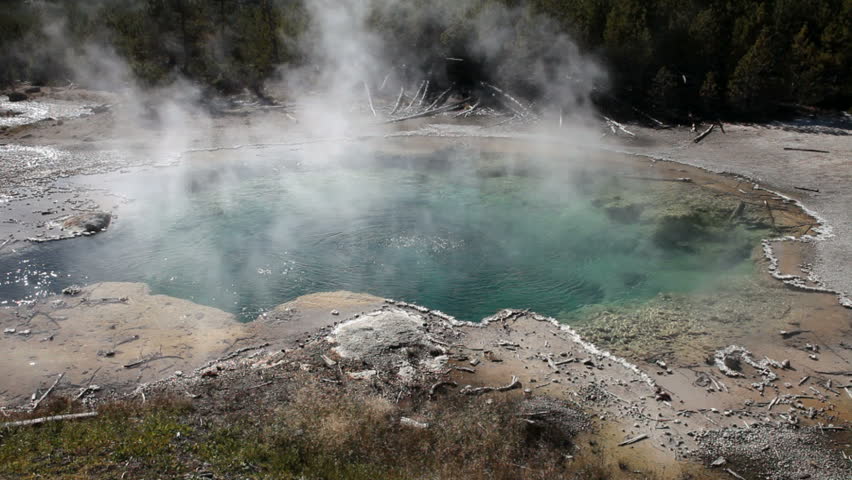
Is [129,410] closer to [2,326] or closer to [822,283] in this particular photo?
[2,326]

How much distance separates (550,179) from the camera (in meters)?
18.6

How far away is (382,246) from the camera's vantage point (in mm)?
13633

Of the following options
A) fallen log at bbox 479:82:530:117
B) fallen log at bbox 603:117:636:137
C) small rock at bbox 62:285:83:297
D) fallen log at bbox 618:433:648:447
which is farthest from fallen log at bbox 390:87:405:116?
fallen log at bbox 618:433:648:447

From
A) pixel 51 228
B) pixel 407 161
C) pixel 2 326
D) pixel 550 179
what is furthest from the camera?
pixel 407 161

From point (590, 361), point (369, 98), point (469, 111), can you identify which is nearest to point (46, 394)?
point (590, 361)

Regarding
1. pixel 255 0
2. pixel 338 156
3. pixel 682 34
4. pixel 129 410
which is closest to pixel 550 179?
pixel 338 156

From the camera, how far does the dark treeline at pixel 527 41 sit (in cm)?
2347

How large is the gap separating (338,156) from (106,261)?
9888mm

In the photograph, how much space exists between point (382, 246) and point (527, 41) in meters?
17.0

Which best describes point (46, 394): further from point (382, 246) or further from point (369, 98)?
point (369, 98)

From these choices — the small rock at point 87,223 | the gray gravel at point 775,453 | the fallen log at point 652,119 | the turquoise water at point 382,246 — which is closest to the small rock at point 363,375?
the turquoise water at point 382,246

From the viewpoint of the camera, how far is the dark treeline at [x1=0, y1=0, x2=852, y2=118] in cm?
2347

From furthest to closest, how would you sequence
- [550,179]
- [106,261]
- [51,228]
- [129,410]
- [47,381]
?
[550,179] < [51,228] < [106,261] < [47,381] < [129,410]

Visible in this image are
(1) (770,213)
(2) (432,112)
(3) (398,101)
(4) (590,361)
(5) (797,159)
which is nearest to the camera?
(4) (590,361)
